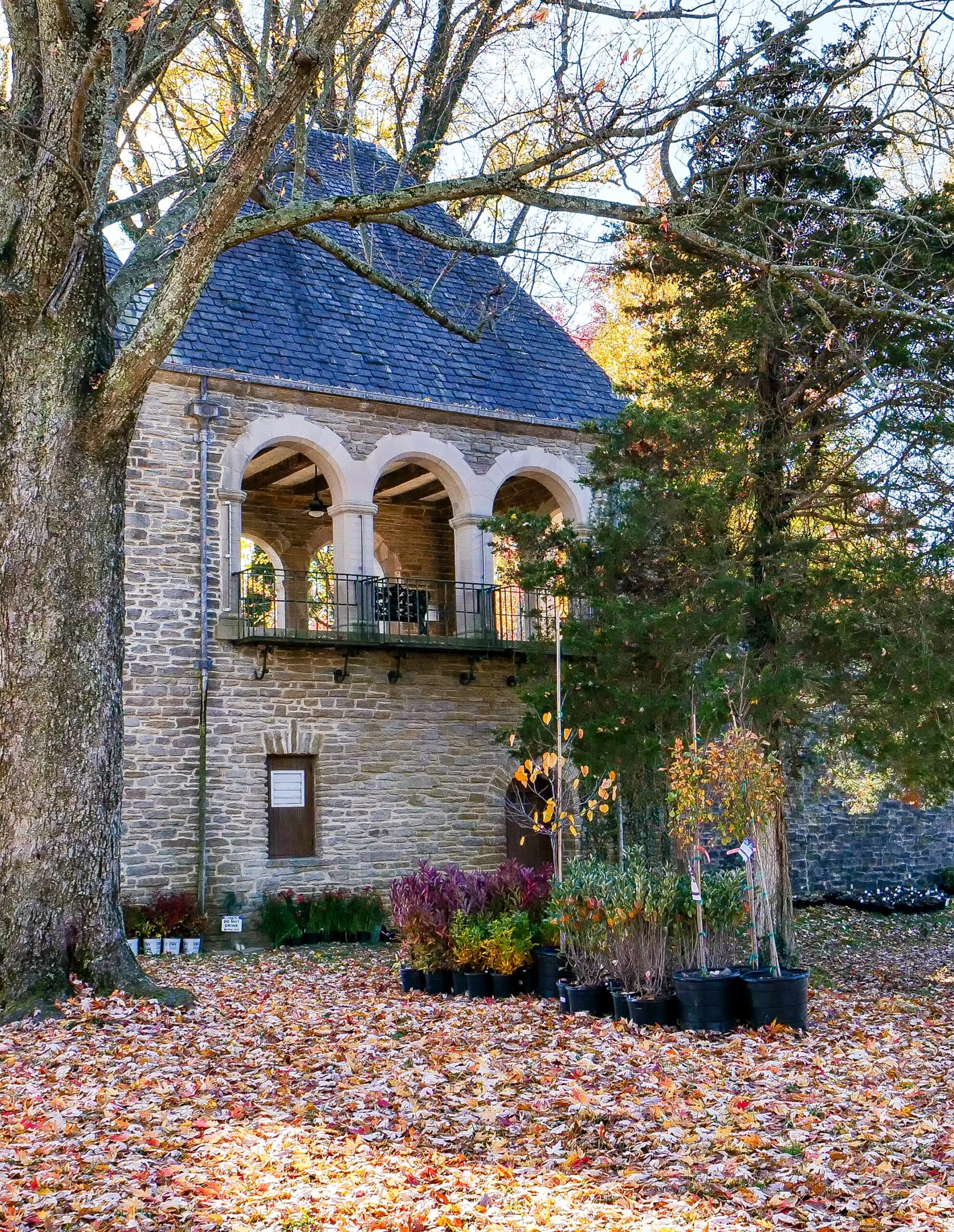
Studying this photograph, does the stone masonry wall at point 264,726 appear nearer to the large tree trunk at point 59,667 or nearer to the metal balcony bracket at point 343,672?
the metal balcony bracket at point 343,672

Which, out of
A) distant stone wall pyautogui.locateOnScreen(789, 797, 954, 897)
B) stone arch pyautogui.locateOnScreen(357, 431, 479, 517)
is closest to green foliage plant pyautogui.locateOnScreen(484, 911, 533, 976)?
stone arch pyautogui.locateOnScreen(357, 431, 479, 517)

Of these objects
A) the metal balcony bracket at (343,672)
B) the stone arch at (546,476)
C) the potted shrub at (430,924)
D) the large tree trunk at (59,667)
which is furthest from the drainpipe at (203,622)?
the large tree trunk at (59,667)

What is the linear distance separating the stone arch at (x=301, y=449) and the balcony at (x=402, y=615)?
100 cm

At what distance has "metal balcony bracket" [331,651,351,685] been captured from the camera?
14.1 meters

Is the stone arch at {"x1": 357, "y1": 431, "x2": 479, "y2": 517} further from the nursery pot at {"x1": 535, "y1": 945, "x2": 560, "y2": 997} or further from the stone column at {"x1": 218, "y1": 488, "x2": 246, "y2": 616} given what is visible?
the nursery pot at {"x1": 535, "y1": 945, "x2": 560, "y2": 997}

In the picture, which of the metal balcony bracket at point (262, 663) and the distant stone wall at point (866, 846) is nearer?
the metal balcony bracket at point (262, 663)

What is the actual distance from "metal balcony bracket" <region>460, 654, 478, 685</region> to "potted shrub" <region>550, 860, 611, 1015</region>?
6.69 meters

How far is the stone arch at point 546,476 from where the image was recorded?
15.4 metres

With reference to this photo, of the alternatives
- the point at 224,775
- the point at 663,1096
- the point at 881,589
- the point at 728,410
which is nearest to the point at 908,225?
the point at 728,410

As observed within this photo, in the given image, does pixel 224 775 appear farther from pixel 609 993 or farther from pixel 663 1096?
pixel 663 1096

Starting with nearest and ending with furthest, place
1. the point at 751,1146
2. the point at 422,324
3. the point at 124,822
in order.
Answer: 1. the point at 751,1146
2. the point at 124,822
3. the point at 422,324

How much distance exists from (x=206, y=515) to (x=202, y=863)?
363 cm

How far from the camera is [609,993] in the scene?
7684 mm

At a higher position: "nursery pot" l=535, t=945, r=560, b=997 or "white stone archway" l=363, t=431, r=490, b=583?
"white stone archway" l=363, t=431, r=490, b=583
